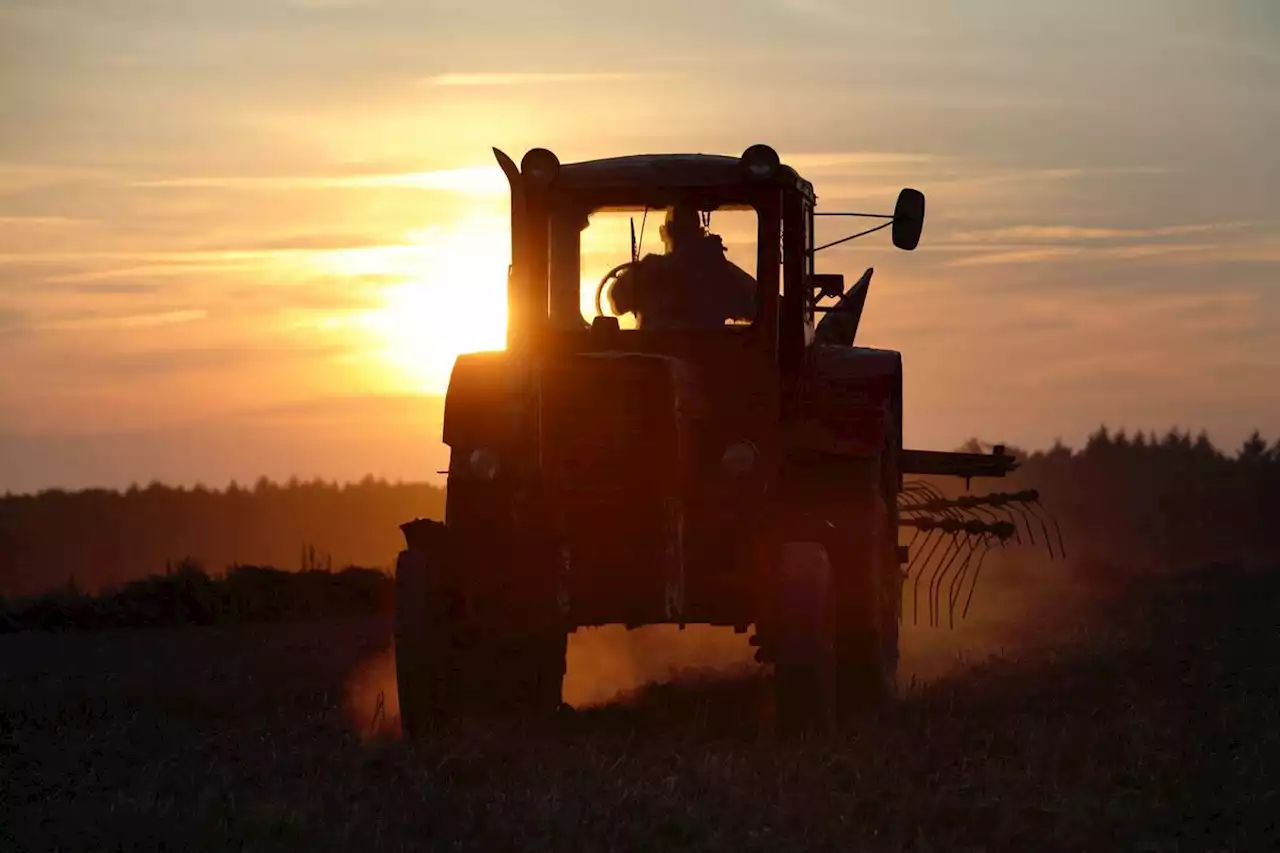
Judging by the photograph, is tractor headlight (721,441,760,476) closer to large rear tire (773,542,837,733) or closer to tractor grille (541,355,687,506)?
tractor grille (541,355,687,506)

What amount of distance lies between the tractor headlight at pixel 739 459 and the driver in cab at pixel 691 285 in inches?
41.6

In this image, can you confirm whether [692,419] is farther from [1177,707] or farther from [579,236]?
[1177,707]

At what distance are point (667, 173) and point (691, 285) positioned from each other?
726mm

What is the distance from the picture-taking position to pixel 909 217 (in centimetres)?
1124

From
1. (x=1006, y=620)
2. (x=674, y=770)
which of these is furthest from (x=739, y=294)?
(x=1006, y=620)

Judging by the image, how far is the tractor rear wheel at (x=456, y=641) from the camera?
10547 mm

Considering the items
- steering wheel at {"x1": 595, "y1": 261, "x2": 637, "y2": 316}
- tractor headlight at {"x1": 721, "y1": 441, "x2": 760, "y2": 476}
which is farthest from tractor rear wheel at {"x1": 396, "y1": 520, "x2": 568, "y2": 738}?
steering wheel at {"x1": 595, "y1": 261, "x2": 637, "y2": 316}

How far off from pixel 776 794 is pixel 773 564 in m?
2.10

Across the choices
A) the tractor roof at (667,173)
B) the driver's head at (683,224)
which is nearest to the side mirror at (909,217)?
the tractor roof at (667,173)

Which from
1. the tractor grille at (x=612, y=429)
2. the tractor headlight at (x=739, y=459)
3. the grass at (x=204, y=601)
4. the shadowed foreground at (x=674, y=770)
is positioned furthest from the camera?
the grass at (x=204, y=601)

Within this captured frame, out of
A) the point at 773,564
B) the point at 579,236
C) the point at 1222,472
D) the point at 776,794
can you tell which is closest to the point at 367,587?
the point at 579,236

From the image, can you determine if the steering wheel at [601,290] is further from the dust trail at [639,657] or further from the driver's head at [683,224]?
the dust trail at [639,657]

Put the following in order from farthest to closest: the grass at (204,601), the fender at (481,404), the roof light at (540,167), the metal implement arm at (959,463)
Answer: the grass at (204,601) → the metal implement arm at (959,463) → the roof light at (540,167) → the fender at (481,404)

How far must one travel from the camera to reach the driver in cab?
38.4 ft
